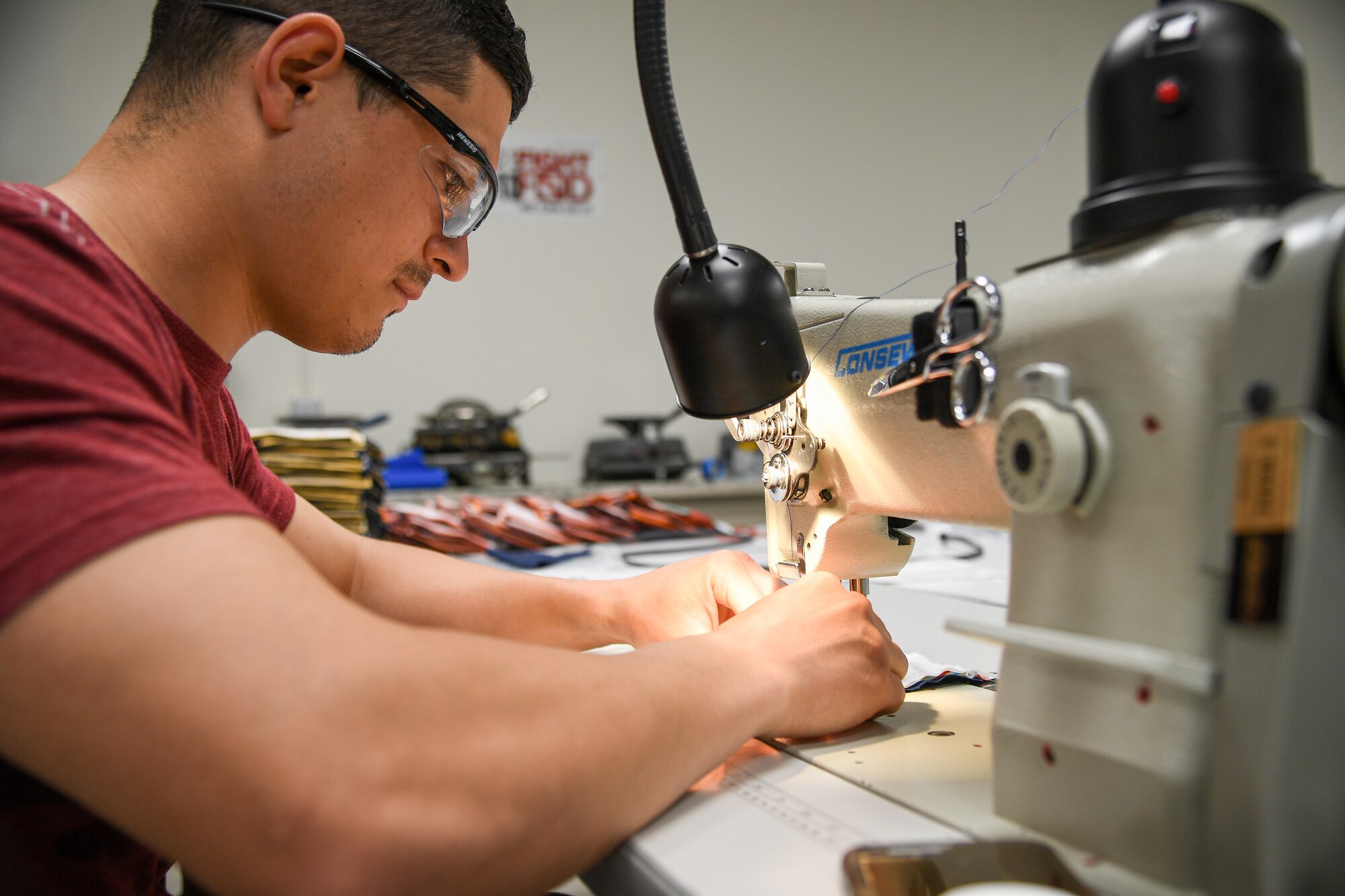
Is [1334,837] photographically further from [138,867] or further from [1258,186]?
[138,867]

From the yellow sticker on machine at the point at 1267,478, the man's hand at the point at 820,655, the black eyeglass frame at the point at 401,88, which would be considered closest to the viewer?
the yellow sticker on machine at the point at 1267,478

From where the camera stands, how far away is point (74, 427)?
49 cm

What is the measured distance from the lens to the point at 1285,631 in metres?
0.45

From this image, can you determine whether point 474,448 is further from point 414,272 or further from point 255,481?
point 414,272

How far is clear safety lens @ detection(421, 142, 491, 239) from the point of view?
3.03ft

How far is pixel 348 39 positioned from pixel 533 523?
4.49ft

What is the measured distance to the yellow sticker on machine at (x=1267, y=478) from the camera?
1.46 ft

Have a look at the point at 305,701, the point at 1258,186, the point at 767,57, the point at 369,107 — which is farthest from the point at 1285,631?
the point at 767,57

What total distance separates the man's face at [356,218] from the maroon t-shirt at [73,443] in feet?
0.59

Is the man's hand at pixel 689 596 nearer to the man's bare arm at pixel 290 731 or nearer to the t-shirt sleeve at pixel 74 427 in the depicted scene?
the man's bare arm at pixel 290 731

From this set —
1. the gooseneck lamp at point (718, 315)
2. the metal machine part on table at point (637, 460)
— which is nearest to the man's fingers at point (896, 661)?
the gooseneck lamp at point (718, 315)

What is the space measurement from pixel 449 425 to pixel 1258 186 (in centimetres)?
282

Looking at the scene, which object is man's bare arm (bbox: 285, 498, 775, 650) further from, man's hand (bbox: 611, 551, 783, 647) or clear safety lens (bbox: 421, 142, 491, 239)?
clear safety lens (bbox: 421, 142, 491, 239)

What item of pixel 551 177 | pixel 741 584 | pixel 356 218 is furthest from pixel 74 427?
pixel 551 177
